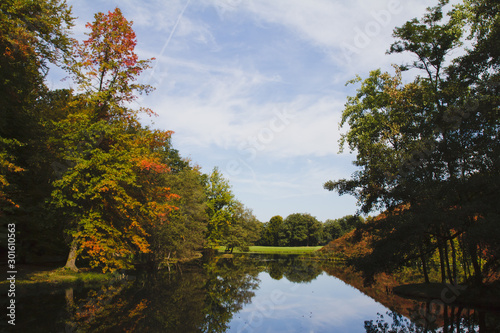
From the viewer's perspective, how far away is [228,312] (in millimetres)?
12164

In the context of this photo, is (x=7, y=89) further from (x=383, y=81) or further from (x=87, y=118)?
(x=383, y=81)

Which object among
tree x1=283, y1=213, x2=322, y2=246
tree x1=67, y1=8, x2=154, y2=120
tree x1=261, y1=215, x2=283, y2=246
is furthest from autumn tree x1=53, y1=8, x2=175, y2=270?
tree x1=261, y1=215, x2=283, y2=246

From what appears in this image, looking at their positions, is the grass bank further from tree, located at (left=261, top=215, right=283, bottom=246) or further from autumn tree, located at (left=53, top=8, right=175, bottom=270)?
tree, located at (left=261, top=215, right=283, bottom=246)

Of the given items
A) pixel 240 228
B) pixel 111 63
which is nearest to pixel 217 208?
pixel 240 228

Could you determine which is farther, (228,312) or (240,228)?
(240,228)

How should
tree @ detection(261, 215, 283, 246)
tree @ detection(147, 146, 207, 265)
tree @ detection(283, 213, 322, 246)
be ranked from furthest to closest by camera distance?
tree @ detection(261, 215, 283, 246)
tree @ detection(283, 213, 322, 246)
tree @ detection(147, 146, 207, 265)

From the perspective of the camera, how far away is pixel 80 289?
55.4 feet

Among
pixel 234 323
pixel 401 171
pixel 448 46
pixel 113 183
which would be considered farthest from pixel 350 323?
pixel 448 46

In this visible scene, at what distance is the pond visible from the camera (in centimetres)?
967

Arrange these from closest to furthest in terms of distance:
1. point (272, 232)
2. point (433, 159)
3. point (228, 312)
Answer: point (228, 312), point (433, 159), point (272, 232)

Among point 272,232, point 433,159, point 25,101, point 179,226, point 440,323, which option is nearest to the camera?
point 440,323

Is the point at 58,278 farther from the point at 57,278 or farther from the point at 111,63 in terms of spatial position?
the point at 111,63

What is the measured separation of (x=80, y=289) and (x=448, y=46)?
80.0ft

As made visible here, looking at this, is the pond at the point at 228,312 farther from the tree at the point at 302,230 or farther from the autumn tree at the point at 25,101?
the tree at the point at 302,230
